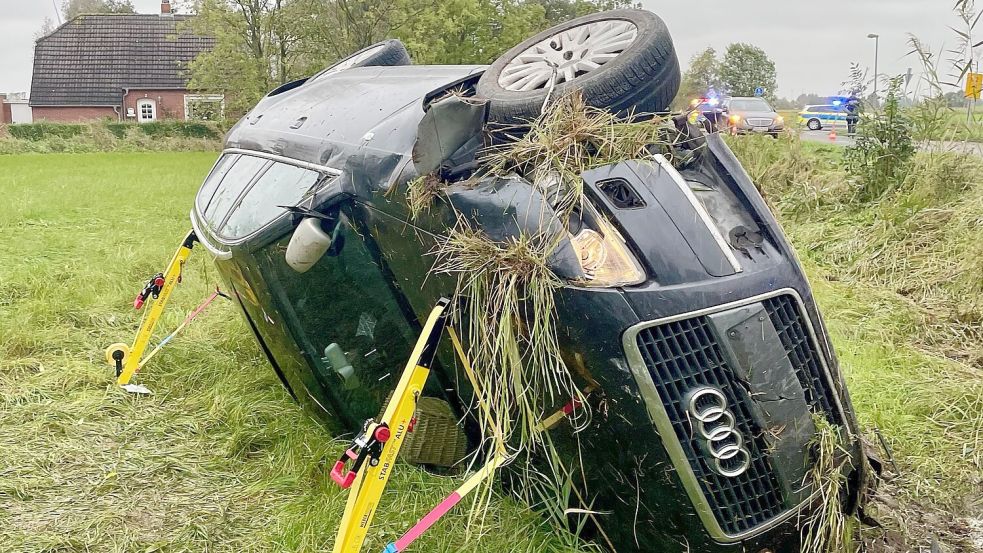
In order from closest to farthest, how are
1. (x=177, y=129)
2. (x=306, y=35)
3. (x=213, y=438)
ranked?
(x=213, y=438) → (x=306, y=35) → (x=177, y=129)

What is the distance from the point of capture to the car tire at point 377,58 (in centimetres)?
540

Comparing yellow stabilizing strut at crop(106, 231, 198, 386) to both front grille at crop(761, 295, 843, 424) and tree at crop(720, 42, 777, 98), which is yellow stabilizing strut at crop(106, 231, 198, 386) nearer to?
front grille at crop(761, 295, 843, 424)

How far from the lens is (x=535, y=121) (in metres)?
2.65

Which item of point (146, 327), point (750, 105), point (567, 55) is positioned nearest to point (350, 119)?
point (567, 55)

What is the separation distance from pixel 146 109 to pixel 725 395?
2069 inches

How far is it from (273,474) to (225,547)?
0.58 metres

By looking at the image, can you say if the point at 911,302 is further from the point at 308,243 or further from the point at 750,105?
the point at 750,105

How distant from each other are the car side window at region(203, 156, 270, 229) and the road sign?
17.9 ft

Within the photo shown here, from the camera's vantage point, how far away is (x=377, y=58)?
17.8ft

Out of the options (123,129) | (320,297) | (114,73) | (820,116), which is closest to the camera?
(320,297)

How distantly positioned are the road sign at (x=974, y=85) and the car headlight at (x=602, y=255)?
17.7ft

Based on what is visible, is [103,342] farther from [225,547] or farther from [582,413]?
[582,413]

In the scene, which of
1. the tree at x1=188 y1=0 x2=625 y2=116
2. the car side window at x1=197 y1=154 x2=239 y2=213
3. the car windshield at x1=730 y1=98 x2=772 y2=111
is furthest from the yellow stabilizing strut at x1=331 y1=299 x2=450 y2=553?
the tree at x1=188 y1=0 x2=625 y2=116

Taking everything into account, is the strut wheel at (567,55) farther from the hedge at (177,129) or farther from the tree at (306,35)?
the hedge at (177,129)
